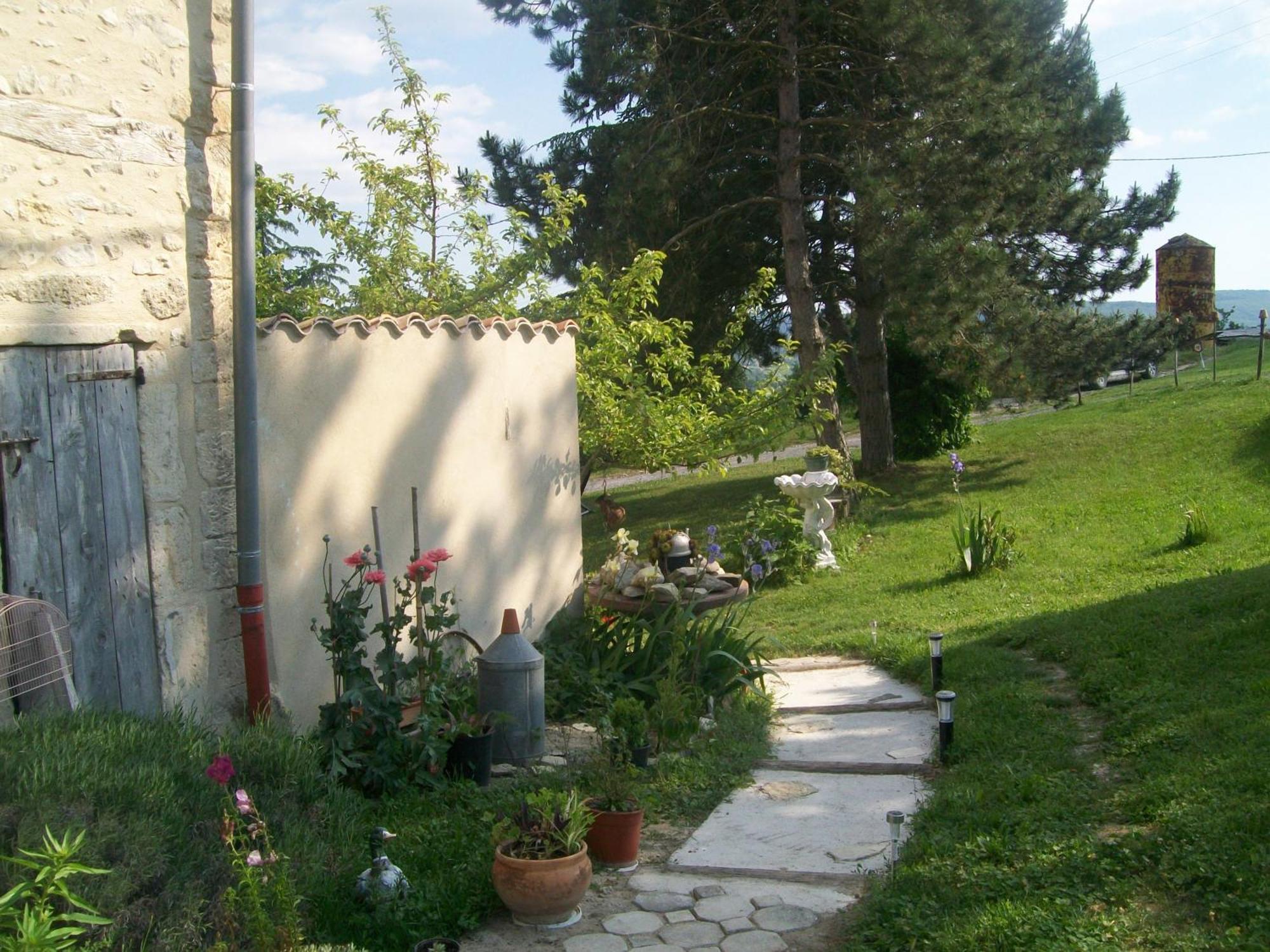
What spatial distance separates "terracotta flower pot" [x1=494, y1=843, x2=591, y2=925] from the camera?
12.0 feet

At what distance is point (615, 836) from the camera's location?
4238mm

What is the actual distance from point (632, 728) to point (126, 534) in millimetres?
2289

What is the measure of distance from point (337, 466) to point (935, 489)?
10.3 meters

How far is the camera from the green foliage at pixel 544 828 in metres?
3.79

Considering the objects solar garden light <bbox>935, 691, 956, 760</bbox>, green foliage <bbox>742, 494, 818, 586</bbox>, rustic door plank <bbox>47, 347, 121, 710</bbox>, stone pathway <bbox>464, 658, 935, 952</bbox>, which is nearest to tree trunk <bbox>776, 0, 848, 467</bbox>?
green foliage <bbox>742, 494, 818, 586</bbox>

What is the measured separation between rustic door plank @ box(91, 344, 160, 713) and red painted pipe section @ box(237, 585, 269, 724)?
34cm

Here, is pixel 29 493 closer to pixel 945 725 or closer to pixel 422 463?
pixel 422 463

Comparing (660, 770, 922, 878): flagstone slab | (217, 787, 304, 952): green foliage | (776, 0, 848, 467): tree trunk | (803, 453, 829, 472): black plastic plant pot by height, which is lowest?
(660, 770, 922, 878): flagstone slab

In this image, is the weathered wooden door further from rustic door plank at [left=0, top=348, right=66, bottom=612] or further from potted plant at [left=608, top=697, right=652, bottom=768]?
potted plant at [left=608, top=697, right=652, bottom=768]

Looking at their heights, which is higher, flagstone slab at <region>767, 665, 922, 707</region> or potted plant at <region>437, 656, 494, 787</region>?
potted plant at <region>437, 656, 494, 787</region>

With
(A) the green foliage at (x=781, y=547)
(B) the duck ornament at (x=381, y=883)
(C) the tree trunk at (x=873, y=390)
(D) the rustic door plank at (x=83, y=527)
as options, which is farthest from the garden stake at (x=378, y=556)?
(C) the tree trunk at (x=873, y=390)

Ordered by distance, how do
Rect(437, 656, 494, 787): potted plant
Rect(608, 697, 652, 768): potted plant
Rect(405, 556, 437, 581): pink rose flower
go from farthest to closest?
Rect(608, 697, 652, 768): potted plant → Rect(405, 556, 437, 581): pink rose flower → Rect(437, 656, 494, 787): potted plant

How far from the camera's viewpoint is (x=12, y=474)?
4.08 metres

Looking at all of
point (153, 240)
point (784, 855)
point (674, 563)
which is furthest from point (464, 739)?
point (674, 563)
